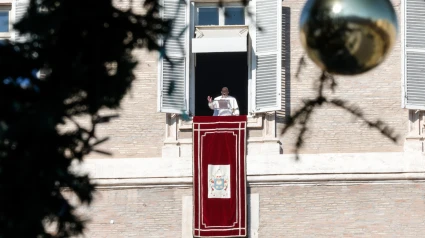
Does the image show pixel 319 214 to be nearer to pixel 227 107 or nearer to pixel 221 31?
pixel 227 107

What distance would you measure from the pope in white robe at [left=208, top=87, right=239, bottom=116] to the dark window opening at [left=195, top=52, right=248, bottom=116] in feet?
4.37

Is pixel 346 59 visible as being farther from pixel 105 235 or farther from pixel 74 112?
pixel 105 235

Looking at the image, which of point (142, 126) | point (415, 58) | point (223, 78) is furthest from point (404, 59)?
point (142, 126)

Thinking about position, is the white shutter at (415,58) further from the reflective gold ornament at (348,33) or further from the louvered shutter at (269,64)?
the reflective gold ornament at (348,33)

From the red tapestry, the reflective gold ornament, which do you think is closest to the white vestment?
the red tapestry

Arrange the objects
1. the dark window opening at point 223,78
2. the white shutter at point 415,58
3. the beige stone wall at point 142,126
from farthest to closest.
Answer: the dark window opening at point 223,78
the beige stone wall at point 142,126
the white shutter at point 415,58

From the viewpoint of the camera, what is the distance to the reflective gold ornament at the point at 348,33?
26.5 feet

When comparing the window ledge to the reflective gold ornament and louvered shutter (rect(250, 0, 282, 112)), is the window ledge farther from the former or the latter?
the reflective gold ornament

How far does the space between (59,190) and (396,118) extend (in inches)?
559

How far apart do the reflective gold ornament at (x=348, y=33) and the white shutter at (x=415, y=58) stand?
534 inches

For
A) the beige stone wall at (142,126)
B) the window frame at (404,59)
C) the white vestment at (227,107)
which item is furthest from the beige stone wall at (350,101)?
the beige stone wall at (142,126)

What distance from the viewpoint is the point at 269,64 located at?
21906 mm

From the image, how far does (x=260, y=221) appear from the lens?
21938 mm

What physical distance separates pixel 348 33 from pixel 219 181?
13901 mm
